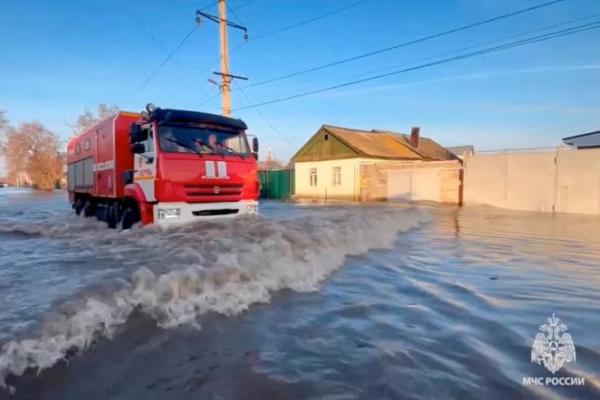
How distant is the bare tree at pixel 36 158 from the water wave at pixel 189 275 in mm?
61231

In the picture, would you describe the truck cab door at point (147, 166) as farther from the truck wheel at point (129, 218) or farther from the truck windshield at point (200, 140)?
the truck wheel at point (129, 218)

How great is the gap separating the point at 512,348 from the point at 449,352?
55cm

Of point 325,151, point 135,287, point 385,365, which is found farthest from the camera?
A: point 325,151

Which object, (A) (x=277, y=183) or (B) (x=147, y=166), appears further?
(A) (x=277, y=183)

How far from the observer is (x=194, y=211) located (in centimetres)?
746

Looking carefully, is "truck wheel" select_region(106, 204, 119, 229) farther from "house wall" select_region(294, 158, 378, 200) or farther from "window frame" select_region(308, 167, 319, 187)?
"window frame" select_region(308, 167, 319, 187)

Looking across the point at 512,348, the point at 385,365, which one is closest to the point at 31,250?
the point at 385,365

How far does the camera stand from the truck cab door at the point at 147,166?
24.1ft

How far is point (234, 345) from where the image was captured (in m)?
3.01

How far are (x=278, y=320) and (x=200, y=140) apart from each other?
17.6ft

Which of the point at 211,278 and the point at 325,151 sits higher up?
the point at 325,151

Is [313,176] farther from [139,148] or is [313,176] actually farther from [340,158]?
[139,148]

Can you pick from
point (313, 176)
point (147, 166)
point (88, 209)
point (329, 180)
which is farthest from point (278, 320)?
point (313, 176)

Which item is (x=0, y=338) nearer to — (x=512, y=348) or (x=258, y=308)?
(x=258, y=308)
